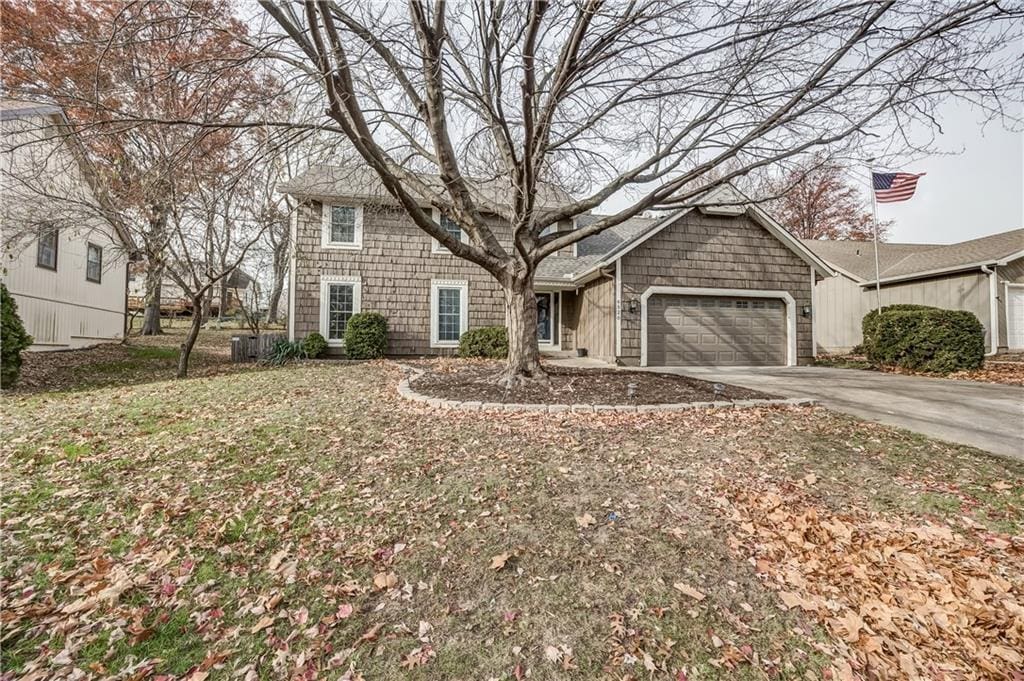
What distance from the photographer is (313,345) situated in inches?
485

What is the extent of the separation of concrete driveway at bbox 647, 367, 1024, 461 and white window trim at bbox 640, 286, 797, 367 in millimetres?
1434

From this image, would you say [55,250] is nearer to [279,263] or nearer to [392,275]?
[279,263]

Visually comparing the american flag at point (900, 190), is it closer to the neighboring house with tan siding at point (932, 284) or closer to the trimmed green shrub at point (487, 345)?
the neighboring house with tan siding at point (932, 284)

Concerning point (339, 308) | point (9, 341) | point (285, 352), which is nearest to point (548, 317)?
point (339, 308)

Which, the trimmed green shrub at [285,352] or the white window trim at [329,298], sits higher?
the white window trim at [329,298]

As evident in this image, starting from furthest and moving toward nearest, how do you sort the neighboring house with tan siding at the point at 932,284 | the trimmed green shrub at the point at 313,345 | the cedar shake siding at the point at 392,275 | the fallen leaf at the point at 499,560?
the neighboring house with tan siding at the point at 932,284
the cedar shake siding at the point at 392,275
the trimmed green shrub at the point at 313,345
the fallen leaf at the point at 499,560

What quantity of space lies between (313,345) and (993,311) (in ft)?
66.4

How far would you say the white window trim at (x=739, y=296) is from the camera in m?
11.6

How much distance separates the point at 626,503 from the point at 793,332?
11.1 metres

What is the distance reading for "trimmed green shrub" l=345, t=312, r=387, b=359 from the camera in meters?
12.4

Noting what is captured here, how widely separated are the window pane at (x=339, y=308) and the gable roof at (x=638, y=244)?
5.78 meters

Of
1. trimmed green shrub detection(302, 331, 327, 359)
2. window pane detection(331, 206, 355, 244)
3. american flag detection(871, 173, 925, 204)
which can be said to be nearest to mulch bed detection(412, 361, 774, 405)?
trimmed green shrub detection(302, 331, 327, 359)

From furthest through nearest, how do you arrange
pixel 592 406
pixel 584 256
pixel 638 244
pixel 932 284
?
pixel 932 284 < pixel 584 256 < pixel 638 244 < pixel 592 406

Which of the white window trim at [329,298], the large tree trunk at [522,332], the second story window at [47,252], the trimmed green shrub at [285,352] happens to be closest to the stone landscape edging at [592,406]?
the large tree trunk at [522,332]
